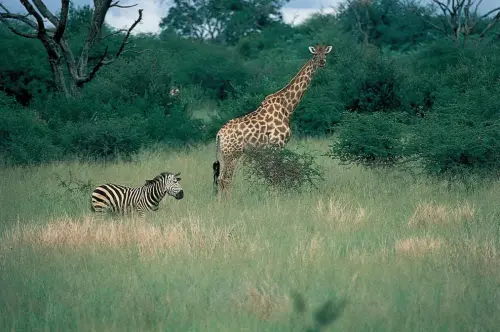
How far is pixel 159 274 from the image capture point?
5773 millimetres

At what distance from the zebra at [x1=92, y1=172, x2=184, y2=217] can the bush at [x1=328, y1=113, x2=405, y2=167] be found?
4.17 meters

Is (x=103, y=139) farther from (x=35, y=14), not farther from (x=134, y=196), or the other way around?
(x=134, y=196)

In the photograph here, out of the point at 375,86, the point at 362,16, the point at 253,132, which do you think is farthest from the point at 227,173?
the point at 362,16

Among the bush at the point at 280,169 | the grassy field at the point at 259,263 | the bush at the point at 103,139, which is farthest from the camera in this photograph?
the bush at the point at 103,139

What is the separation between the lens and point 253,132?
10906mm

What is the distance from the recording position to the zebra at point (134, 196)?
8.50m

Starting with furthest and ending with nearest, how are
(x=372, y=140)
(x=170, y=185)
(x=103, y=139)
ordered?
(x=103, y=139)
(x=372, y=140)
(x=170, y=185)

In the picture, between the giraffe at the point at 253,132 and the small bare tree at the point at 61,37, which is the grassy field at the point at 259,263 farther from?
the small bare tree at the point at 61,37

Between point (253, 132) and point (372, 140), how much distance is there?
227cm

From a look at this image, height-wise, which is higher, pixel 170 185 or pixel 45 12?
pixel 45 12

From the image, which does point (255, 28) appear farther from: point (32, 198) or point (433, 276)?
point (433, 276)

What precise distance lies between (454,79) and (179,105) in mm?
6874

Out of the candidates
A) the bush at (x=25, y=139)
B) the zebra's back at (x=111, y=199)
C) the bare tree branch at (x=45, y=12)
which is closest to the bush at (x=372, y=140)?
the zebra's back at (x=111, y=199)

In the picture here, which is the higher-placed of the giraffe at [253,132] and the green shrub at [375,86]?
the green shrub at [375,86]
